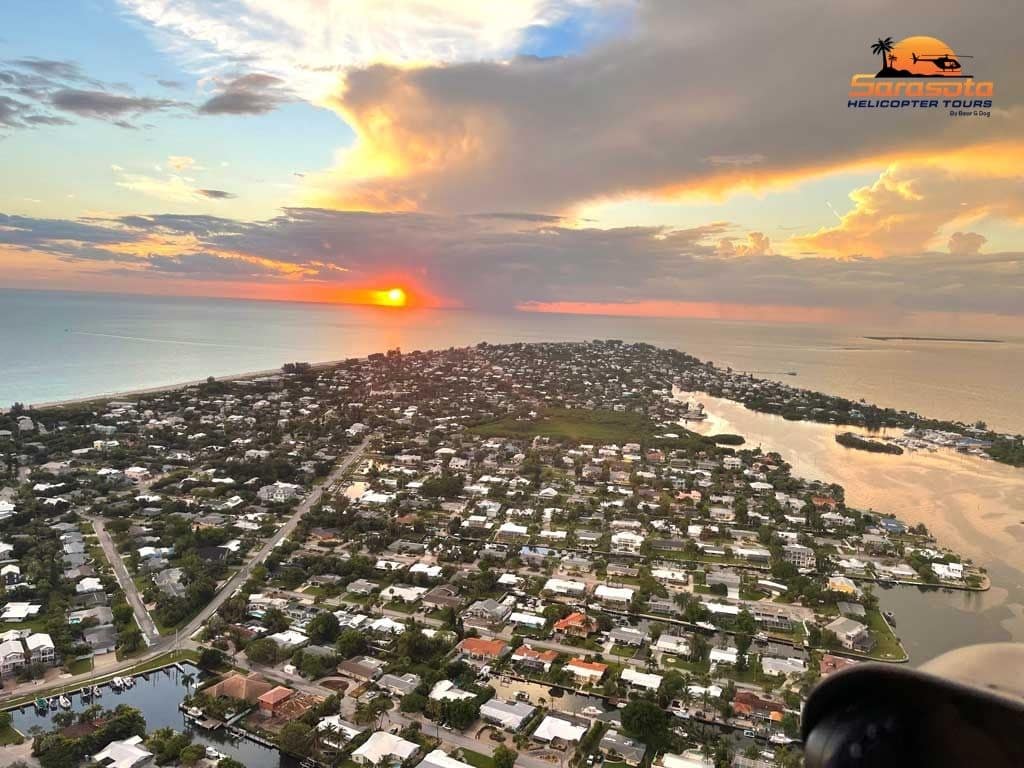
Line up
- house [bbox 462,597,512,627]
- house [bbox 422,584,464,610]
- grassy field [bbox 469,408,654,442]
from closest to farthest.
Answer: house [bbox 462,597,512,627], house [bbox 422,584,464,610], grassy field [bbox 469,408,654,442]

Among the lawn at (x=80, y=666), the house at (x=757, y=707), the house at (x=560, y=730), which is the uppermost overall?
the house at (x=757, y=707)

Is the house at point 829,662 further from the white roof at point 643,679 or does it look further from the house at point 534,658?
the house at point 534,658

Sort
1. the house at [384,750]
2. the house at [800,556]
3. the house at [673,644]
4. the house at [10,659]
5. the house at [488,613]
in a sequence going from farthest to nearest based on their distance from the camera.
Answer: the house at [800,556] < the house at [488,613] < the house at [673,644] < the house at [10,659] < the house at [384,750]

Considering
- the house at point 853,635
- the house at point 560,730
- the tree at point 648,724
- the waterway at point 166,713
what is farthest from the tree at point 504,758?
the house at point 853,635

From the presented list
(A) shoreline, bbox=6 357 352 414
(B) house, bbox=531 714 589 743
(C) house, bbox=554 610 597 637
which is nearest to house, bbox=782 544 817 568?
(C) house, bbox=554 610 597 637

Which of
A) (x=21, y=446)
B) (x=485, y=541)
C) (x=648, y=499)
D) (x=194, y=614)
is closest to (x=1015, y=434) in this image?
(x=648, y=499)

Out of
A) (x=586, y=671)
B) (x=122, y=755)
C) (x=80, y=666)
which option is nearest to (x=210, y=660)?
(x=80, y=666)

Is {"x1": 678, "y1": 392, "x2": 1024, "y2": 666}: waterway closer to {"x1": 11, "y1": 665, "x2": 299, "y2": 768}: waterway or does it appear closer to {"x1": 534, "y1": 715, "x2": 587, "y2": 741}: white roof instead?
{"x1": 534, "y1": 715, "x2": 587, "y2": 741}: white roof
